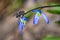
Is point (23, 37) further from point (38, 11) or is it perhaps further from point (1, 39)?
point (38, 11)

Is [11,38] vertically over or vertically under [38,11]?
over

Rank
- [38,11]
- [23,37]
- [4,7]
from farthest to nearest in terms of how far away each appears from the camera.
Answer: [4,7] → [23,37] → [38,11]

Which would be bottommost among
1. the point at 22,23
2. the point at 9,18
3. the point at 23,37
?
the point at 22,23

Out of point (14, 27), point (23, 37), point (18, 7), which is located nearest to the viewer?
point (23, 37)

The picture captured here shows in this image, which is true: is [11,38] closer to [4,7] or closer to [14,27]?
[14,27]

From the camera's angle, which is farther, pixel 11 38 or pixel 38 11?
pixel 11 38

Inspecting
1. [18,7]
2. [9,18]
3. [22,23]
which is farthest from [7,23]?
[22,23]
